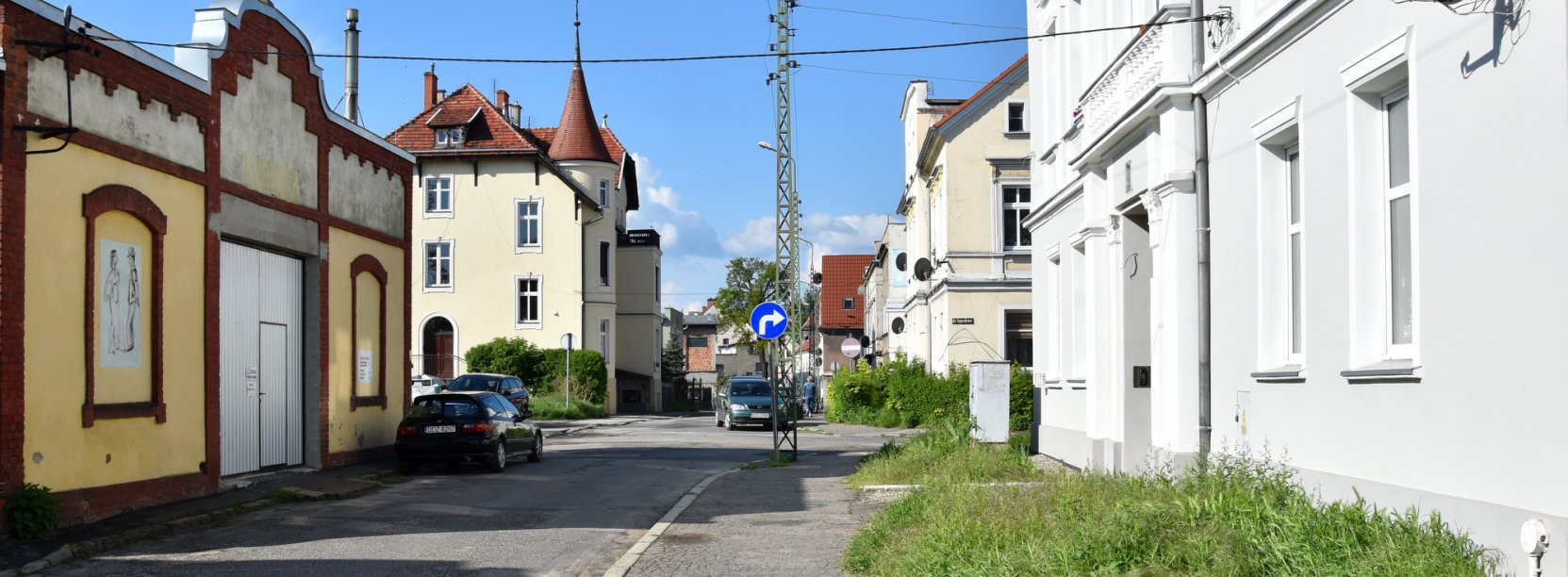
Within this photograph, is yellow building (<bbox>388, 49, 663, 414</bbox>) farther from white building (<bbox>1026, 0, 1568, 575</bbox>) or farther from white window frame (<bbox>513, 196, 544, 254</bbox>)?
white building (<bbox>1026, 0, 1568, 575</bbox>)

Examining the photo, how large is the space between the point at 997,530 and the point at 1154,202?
6.14 m

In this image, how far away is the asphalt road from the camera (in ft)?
34.7

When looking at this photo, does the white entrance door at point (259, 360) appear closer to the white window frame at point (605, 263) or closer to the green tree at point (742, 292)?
the white window frame at point (605, 263)

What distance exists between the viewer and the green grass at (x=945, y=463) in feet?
49.2

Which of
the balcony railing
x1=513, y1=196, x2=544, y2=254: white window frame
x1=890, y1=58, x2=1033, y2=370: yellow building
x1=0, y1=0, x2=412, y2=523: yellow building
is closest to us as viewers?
x1=0, y1=0, x2=412, y2=523: yellow building

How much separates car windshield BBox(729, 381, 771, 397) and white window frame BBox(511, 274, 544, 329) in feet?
55.6

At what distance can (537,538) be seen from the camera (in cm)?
1240

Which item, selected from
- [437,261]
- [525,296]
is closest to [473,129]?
[437,261]

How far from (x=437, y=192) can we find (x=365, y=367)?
3390 cm

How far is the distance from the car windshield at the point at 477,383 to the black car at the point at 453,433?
52.3ft

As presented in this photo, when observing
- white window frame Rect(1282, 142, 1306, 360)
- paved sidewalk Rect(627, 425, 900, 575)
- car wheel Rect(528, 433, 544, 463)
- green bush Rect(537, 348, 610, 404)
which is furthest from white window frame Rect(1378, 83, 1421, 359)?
green bush Rect(537, 348, 610, 404)

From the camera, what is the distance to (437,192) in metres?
54.7

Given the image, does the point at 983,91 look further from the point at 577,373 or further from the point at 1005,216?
the point at 577,373

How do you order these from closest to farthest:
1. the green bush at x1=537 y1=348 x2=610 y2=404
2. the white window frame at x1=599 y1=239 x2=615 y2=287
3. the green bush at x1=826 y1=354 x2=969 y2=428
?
the green bush at x1=826 y1=354 x2=969 y2=428 < the green bush at x1=537 y1=348 x2=610 y2=404 < the white window frame at x1=599 y1=239 x2=615 y2=287
